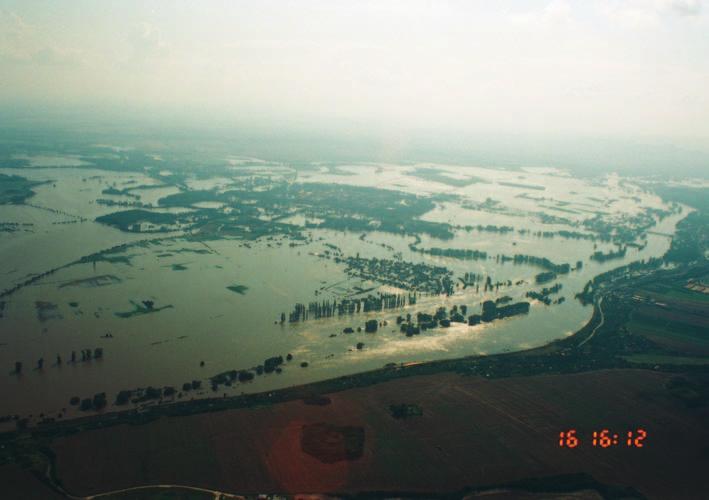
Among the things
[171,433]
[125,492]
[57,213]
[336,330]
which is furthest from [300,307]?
[57,213]

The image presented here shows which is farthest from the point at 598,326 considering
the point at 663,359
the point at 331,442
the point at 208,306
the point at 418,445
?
the point at 208,306

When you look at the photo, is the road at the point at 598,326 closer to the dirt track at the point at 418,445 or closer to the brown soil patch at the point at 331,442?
the dirt track at the point at 418,445

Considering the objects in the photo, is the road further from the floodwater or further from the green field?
the green field
